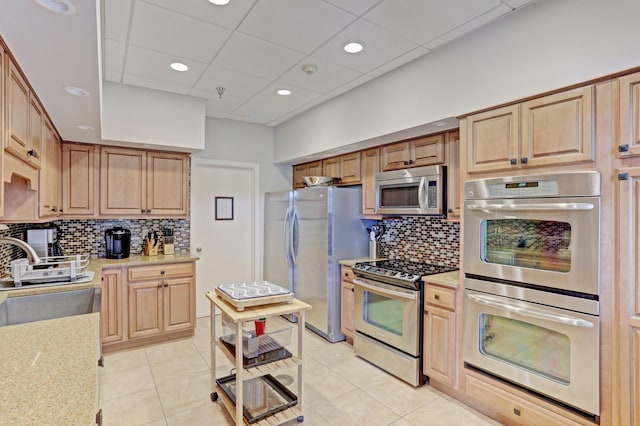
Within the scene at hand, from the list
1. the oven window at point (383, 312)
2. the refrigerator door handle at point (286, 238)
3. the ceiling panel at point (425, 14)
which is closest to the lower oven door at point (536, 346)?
the oven window at point (383, 312)

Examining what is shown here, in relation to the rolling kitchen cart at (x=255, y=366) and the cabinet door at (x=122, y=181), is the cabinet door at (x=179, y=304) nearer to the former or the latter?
the cabinet door at (x=122, y=181)

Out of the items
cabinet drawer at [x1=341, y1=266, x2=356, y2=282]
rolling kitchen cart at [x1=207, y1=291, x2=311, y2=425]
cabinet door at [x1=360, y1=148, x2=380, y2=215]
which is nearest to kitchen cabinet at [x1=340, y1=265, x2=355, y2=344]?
cabinet drawer at [x1=341, y1=266, x2=356, y2=282]

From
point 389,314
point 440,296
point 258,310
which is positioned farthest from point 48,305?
point 440,296

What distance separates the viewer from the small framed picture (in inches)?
180

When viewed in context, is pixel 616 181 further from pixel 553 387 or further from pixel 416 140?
pixel 416 140

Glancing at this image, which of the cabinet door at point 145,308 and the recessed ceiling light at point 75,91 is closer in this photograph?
the recessed ceiling light at point 75,91

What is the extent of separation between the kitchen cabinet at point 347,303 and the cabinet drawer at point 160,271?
1.68 m

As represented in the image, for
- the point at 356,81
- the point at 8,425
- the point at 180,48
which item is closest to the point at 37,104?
the point at 180,48

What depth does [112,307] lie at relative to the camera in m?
3.35

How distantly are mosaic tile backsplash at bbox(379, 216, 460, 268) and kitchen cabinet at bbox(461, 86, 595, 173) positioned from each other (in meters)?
0.92

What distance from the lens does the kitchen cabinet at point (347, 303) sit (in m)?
3.54

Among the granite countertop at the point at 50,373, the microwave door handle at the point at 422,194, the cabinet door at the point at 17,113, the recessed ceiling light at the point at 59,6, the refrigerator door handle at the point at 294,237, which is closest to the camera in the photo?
the granite countertop at the point at 50,373

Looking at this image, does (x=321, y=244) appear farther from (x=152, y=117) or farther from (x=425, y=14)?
(x=425, y=14)

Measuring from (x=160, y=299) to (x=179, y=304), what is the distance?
21cm
